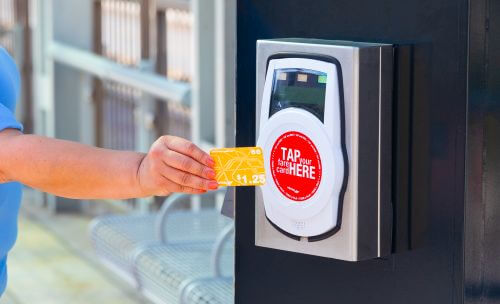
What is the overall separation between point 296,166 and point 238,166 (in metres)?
0.21

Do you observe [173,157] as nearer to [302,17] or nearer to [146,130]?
[302,17]

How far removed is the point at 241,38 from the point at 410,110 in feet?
1.47

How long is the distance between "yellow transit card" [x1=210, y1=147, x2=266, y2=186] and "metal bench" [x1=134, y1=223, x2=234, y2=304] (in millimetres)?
1669

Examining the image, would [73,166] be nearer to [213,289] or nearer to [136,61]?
[213,289]

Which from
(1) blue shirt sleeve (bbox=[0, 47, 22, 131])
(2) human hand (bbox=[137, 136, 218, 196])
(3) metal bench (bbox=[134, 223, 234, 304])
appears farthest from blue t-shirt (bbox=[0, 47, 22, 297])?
(3) metal bench (bbox=[134, 223, 234, 304])

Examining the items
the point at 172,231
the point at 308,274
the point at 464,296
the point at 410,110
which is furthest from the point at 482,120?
the point at 172,231

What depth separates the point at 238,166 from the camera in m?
2.02

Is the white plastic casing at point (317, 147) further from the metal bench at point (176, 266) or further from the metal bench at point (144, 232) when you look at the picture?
the metal bench at point (144, 232)

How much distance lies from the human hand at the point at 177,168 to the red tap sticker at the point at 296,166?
0.78 feet

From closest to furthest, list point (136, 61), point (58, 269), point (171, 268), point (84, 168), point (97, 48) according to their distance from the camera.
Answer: point (84, 168)
point (171, 268)
point (58, 269)
point (136, 61)
point (97, 48)

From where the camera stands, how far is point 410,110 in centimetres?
214

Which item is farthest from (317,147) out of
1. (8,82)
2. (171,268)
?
(171,268)

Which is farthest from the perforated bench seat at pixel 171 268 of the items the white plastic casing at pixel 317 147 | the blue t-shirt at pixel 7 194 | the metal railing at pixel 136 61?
the white plastic casing at pixel 317 147

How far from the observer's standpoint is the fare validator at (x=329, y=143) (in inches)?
83.9
